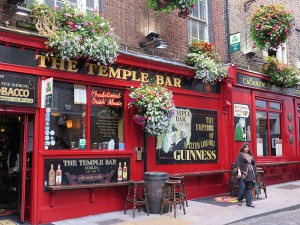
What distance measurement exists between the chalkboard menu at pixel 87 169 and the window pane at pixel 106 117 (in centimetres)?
44

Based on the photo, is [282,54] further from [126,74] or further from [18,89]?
[18,89]

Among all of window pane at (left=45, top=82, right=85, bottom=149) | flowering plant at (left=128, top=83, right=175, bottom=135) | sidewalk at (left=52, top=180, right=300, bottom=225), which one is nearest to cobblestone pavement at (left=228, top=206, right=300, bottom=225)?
sidewalk at (left=52, top=180, right=300, bottom=225)

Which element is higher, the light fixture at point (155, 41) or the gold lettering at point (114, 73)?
the light fixture at point (155, 41)

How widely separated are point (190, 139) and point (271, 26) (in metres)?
4.94

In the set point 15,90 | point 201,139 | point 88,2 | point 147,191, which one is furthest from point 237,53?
point 15,90

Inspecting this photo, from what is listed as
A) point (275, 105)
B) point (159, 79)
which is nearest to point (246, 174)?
point (159, 79)

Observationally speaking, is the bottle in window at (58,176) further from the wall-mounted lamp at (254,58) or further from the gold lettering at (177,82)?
the wall-mounted lamp at (254,58)

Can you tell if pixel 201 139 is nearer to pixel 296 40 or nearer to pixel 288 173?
pixel 288 173

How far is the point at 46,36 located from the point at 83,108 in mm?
1947

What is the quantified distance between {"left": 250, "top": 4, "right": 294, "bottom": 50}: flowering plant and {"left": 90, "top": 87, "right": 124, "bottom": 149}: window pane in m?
5.95

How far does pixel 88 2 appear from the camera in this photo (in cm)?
955

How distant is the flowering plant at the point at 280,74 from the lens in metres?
13.7

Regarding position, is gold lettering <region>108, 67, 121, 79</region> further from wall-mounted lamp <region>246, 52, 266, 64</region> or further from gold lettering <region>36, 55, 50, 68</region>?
wall-mounted lamp <region>246, 52, 266, 64</region>

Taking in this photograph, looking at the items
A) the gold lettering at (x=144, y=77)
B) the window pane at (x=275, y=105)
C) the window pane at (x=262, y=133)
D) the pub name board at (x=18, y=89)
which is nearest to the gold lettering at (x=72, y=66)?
the pub name board at (x=18, y=89)
